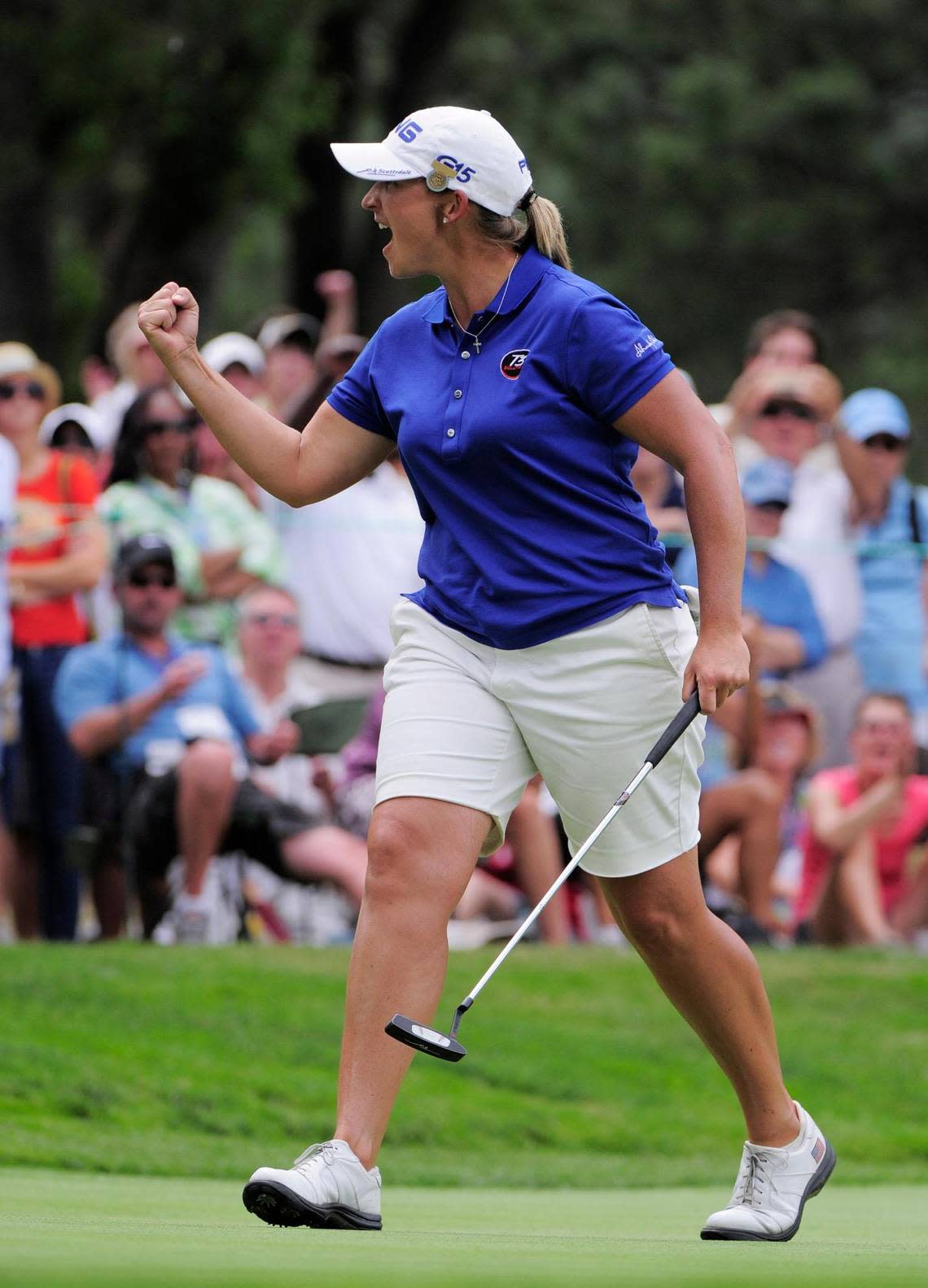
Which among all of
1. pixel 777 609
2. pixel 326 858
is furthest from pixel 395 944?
pixel 777 609

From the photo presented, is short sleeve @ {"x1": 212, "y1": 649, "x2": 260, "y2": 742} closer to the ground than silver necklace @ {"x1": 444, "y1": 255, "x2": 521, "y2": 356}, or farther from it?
closer to the ground

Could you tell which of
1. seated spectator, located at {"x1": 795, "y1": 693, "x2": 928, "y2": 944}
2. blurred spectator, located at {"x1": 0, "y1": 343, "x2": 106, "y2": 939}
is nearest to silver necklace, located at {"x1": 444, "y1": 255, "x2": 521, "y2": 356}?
blurred spectator, located at {"x1": 0, "y1": 343, "x2": 106, "y2": 939}

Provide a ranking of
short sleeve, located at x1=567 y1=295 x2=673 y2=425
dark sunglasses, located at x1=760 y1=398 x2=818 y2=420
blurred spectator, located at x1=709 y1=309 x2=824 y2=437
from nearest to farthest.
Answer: short sleeve, located at x1=567 y1=295 x2=673 y2=425 → dark sunglasses, located at x1=760 y1=398 x2=818 y2=420 → blurred spectator, located at x1=709 y1=309 x2=824 y2=437

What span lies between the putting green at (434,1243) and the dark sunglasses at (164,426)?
405 centimetres

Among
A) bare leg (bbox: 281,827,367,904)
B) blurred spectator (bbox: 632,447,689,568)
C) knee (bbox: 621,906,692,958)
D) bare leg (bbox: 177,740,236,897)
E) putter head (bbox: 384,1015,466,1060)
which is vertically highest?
blurred spectator (bbox: 632,447,689,568)

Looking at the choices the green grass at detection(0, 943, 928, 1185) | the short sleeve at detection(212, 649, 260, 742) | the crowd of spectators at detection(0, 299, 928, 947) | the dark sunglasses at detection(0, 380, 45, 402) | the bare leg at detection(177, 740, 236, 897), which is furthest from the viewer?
the dark sunglasses at detection(0, 380, 45, 402)

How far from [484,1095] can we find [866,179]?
2652 centimetres

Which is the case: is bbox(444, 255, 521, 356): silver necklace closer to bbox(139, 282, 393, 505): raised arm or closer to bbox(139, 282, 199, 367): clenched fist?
bbox(139, 282, 393, 505): raised arm

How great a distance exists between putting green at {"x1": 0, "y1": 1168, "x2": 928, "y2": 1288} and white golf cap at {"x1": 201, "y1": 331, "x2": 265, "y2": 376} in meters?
5.23

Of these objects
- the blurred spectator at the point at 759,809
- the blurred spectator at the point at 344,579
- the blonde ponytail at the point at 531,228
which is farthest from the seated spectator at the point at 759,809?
the blonde ponytail at the point at 531,228

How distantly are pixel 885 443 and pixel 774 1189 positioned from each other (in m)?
6.30

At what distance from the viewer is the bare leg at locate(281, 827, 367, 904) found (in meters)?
10.1

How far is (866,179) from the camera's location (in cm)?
3353

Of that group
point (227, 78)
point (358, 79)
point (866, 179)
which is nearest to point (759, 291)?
point (866, 179)
